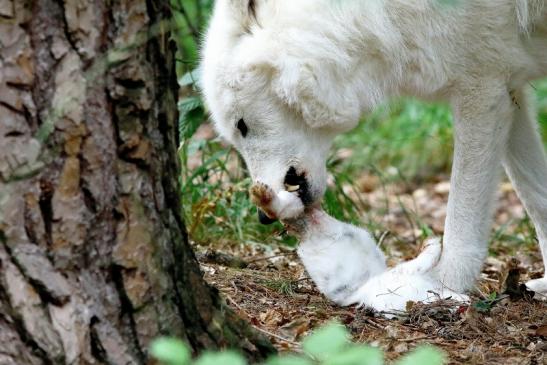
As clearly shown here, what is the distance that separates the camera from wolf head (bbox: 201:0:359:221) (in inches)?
157

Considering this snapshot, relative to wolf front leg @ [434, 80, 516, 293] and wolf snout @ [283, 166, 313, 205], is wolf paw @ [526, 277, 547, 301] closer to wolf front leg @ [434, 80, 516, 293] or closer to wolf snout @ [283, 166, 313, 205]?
wolf front leg @ [434, 80, 516, 293]

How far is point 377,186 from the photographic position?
871 centimetres

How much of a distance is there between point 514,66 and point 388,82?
23.8 inches

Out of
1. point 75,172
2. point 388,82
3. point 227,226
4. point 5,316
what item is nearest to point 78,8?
point 75,172

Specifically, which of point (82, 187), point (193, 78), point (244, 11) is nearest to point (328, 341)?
point (82, 187)

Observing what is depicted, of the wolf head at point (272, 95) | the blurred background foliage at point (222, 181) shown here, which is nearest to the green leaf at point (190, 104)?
the blurred background foliage at point (222, 181)

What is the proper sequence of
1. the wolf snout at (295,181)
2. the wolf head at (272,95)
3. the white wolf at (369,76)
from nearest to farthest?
the white wolf at (369,76)
the wolf head at (272,95)
the wolf snout at (295,181)

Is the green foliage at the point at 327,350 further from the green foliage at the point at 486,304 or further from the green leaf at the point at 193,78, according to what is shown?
the green leaf at the point at 193,78

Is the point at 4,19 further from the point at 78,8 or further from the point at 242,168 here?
the point at 242,168

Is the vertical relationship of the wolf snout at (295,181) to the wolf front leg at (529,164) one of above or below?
above

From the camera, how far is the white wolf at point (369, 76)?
389 centimetres

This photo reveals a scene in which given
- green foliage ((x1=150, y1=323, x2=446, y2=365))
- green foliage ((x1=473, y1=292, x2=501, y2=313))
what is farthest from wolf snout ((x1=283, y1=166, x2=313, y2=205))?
green foliage ((x1=150, y1=323, x2=446, y2=365))

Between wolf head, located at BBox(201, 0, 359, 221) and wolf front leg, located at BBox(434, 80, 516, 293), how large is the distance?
1.87 ft

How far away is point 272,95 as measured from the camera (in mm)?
4078
